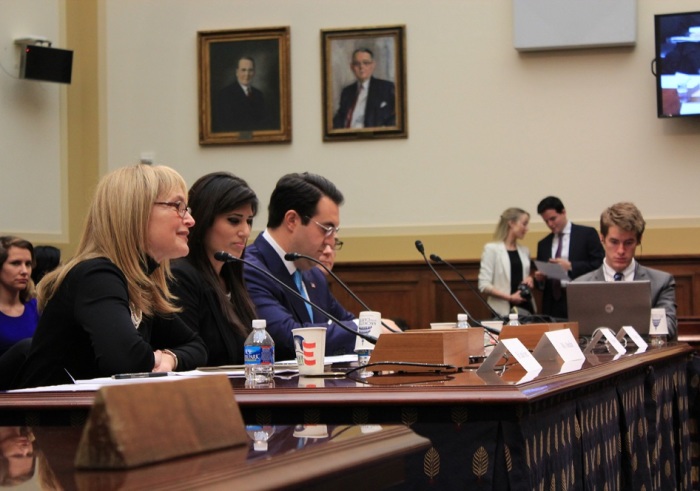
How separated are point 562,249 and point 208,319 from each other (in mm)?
6247

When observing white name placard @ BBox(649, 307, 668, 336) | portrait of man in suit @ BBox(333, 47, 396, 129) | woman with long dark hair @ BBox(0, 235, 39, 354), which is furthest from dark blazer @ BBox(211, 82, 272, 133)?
white name placard @ BBox(649, 307, 668, 336)

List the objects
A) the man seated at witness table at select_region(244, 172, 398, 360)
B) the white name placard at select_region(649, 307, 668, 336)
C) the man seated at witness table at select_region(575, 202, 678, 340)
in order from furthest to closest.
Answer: the man seated at witness table at select_region(575, 202, 678, 340)
the white name placard at select_region(649, 307, 668, 336)
the man seated at witness table at select_region(244, 172, 398, 360)

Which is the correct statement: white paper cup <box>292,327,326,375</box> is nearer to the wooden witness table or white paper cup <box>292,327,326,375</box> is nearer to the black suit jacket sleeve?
the wooden witness table

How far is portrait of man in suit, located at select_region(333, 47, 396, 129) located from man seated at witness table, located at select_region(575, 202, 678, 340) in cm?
459

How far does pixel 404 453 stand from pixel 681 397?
13.1ft

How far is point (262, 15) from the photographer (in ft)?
35.4

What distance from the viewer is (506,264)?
957 cm

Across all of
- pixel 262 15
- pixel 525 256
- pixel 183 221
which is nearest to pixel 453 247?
pixel 525 256

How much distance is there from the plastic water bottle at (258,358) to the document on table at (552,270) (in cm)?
616

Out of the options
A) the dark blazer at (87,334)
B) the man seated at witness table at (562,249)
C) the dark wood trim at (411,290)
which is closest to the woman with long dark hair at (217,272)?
the dark blazer at (87,334)

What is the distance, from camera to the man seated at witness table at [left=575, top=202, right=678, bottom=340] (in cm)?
600

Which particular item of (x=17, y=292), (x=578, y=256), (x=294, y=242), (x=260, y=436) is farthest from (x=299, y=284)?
(x=578, y=256)

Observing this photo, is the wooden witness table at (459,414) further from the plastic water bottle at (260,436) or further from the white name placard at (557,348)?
the plastic water bottle at (260,436)

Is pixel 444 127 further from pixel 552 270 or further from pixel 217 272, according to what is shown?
pixel 217 272
